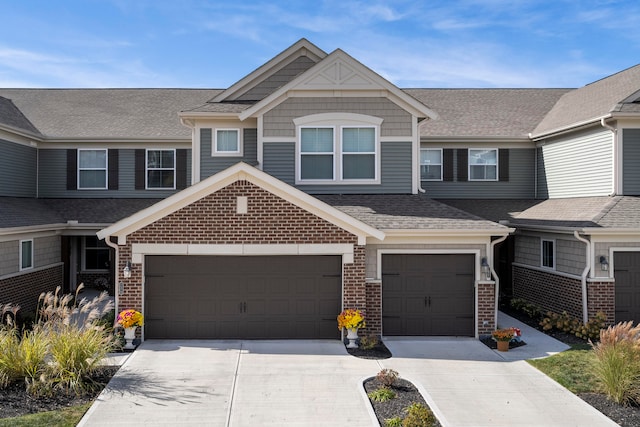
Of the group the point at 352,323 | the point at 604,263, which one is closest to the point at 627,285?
the point at 604,263

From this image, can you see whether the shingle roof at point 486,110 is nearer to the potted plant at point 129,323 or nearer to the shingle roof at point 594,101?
the shingle roof at point 594,101

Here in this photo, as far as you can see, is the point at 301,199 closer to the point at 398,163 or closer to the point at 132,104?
the point at 398,163

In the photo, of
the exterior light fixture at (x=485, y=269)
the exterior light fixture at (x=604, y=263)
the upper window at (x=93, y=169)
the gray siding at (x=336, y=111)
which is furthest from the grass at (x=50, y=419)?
the upper window at (x=93, y=169)

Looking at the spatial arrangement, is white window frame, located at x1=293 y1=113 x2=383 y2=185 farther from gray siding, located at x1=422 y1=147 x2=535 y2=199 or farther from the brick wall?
the brick wall

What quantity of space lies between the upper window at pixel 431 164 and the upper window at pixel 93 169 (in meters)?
11.9

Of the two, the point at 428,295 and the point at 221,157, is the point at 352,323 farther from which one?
the point at 221,157

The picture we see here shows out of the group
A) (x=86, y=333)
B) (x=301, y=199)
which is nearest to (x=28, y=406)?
(x=86, y=333)

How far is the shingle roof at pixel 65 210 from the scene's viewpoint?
50.6 feet

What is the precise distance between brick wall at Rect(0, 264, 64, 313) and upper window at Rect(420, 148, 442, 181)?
13237mm

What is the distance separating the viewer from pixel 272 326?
485 inches

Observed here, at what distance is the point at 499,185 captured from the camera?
19.2m

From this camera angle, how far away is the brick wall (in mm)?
13961

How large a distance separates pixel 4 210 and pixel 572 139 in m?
18.0

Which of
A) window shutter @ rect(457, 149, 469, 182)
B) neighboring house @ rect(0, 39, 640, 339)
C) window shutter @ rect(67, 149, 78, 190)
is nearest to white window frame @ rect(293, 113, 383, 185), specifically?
neighboring house @ rect(0, 39, 640, 339)
